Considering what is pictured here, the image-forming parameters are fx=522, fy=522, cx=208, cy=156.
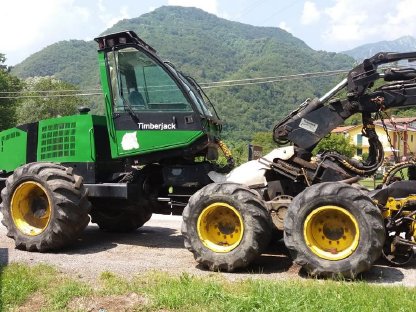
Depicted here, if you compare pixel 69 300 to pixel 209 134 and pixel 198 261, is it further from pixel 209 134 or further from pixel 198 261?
pixel 209 134

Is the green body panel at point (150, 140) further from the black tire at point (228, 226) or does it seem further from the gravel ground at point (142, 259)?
the gravel ground at point (142, 259)

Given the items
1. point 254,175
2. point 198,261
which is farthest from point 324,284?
point 254,175

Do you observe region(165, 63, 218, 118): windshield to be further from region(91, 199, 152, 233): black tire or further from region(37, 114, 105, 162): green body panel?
region(91, 199, 152, 233): black tire

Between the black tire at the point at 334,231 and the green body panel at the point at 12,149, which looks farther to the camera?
the green body panel at the point at 12,149

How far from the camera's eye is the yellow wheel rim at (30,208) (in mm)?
8352

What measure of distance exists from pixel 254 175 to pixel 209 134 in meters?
1.03

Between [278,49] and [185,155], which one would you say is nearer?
[185,155]

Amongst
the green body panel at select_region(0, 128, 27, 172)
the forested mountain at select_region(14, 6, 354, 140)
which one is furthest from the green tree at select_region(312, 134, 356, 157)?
the forested mountain at select_region(14, 6, 354, 140)

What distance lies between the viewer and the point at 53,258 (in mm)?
7617

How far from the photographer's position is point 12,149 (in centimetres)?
952

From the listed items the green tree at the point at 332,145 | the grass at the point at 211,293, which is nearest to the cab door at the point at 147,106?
the green tree at the point at 332,145

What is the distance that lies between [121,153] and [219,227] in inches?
88.0

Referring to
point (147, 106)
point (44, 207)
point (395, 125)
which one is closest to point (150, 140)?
point (147, 106)

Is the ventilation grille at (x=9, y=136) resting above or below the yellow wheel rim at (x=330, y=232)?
above
